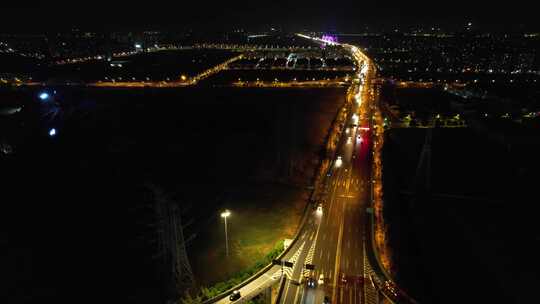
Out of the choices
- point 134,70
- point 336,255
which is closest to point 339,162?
point 336,255

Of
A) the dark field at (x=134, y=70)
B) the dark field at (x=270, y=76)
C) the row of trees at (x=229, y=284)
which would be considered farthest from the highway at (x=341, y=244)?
the dark field at (x=134, y=70)

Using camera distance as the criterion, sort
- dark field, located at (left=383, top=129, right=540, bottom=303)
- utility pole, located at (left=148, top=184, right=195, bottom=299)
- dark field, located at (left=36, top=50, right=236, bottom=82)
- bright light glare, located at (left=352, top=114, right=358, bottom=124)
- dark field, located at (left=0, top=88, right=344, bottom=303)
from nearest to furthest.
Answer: utility pole, located at (left=148, top=184, right=195, bottom=299)
dark field, located at (left=0, top=88, right=344, bottom=303)
dark field, located at (left=383, top=129, right=540, bottom=303)
bright light glare, located at (left=352, top=114, right=358, bottom=124)
dark field, located at (left=36, top=50, right=236, bottom=82)

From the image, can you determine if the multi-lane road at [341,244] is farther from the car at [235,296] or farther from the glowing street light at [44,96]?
the glowing street light at [44,96]

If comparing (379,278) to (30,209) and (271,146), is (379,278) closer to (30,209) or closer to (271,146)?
(271,146)

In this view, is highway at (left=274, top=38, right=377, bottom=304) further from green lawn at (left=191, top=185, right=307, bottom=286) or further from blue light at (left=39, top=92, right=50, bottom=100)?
blue light at (left=39, top=92, right=50, bottom=100)

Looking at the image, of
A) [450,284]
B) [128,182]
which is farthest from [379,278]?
[128,182]

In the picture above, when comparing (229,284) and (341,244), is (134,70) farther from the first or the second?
(229,284)

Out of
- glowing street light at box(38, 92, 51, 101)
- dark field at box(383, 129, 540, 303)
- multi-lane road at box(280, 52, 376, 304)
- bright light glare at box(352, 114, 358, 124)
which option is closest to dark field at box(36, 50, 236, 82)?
glowing street light at box(38, 92, 51, 101)
